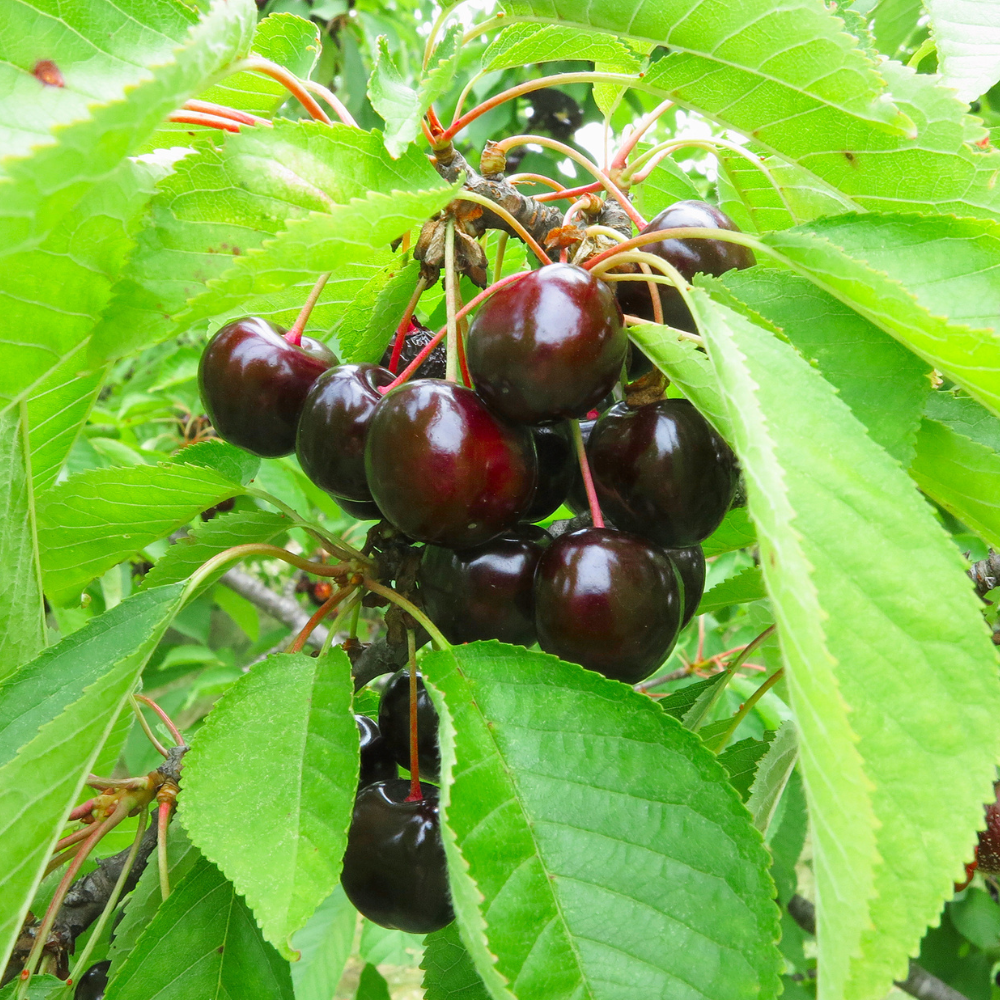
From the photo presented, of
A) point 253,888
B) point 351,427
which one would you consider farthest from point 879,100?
point 253,888

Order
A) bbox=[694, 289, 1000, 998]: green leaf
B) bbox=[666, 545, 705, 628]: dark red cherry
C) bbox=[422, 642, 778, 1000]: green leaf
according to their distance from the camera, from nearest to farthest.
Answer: bbox=[694, 289, 1000, 998]: green leaf → bbox=[422, 642, 778, 1000]: green leaf → bbox=[666, 545, 705, 628]: dark red cherry

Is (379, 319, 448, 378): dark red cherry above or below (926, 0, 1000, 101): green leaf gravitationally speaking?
below

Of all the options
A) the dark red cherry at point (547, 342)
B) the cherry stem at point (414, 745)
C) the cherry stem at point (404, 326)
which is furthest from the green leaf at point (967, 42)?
the cherry stem at point (414, 745)

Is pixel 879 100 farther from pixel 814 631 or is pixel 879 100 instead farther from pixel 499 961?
pixel 499 961

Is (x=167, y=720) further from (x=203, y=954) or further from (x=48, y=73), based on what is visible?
(x=48, y=73)

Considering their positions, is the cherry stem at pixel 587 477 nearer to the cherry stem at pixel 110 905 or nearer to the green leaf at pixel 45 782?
the green leaf at pixel 45 782

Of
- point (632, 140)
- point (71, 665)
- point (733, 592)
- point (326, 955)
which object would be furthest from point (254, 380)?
point (326, 955)

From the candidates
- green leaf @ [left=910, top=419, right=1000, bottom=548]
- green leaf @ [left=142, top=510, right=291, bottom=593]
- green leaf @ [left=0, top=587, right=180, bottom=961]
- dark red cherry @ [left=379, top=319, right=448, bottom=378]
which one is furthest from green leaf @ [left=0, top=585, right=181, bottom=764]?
green leaf @ [left=910, top=419, right=1000, bottom=548]

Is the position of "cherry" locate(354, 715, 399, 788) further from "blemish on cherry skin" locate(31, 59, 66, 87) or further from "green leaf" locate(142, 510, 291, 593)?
"blemish on cherry skin" locate(31, 59, 66, 87)
